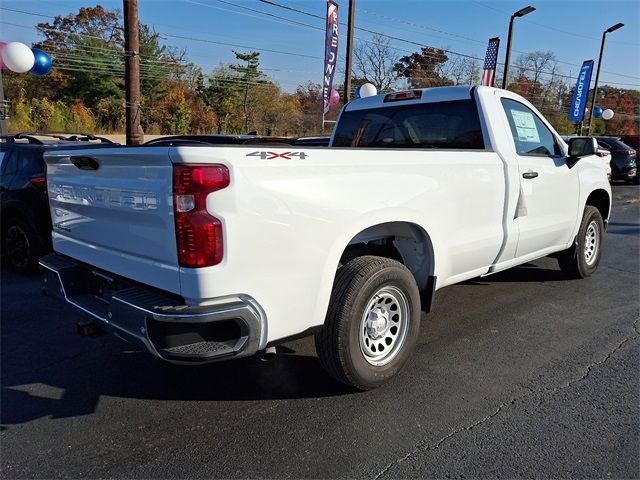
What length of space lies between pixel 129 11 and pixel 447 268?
9.64 meters

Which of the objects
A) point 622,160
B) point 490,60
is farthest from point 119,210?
point 490,60

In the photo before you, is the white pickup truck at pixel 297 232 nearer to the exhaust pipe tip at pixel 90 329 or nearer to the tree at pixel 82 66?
the exhaust pipe tip at pixel 90 329

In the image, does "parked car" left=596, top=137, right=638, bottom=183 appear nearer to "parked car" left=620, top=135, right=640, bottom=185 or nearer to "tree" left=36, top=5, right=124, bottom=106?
"parked car" left=620, top=135, right=640, bottom=185

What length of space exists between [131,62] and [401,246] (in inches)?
354

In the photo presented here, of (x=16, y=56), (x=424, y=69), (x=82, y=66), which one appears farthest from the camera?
(x=424, y=69)

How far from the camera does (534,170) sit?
448cm

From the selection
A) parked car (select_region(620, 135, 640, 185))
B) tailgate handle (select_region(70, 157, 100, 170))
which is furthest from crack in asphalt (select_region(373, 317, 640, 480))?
parked car (select_region(620, 135, 640, 185))

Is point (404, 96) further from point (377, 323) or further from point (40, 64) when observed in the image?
point (40, 64)

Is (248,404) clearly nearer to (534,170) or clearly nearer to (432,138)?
(432,138)

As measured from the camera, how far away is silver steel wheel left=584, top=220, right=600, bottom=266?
19.1ft

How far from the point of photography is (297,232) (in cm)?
262

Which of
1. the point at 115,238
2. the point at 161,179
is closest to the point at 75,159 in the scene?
the point at 115,238

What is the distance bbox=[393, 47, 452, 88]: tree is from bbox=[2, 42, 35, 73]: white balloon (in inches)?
1594

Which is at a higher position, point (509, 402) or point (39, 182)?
point (39, 182)
